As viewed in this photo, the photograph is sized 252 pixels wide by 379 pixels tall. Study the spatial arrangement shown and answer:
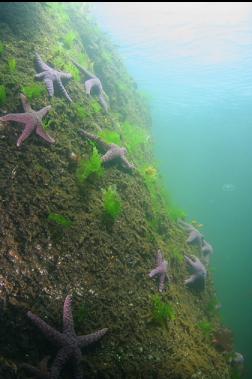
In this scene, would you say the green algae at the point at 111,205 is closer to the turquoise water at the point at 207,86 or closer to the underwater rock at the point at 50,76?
the underwater rock at the point at 50,76

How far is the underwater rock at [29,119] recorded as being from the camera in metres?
6.01

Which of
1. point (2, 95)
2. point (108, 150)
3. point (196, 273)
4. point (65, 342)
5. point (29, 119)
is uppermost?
point (2, 95)

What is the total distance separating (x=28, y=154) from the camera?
6211 mm

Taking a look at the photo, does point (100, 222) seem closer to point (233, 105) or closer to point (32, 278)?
point (32, 278)

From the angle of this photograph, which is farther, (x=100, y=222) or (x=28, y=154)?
(x=100, y=222)

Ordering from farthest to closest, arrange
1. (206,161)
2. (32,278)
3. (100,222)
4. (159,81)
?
(206,161) → (159,81) → (100,222) → (32,278)

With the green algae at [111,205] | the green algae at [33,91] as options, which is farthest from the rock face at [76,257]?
the green algae at [111,205]

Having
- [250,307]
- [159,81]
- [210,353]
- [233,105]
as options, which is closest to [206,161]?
[233,105]

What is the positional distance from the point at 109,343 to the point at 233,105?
46918mm

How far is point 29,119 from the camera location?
6.18 meters

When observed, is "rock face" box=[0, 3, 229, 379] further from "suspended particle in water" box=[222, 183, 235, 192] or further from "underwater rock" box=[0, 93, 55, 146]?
"suspended particle in water" box=[222, 183, 235, 192]

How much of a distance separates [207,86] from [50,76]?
36226mm

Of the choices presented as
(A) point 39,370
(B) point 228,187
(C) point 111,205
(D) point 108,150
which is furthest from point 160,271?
(B) point 228,187

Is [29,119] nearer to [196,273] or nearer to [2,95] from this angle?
[2,95]
